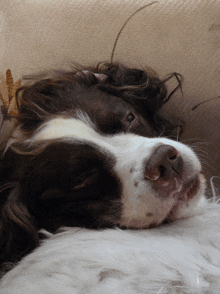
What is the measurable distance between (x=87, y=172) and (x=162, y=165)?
221mm

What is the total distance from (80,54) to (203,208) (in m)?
0.69

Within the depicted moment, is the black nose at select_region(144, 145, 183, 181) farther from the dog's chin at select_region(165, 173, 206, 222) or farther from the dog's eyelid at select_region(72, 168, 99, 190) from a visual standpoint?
the dog's eyelid at select_region(72, 168, 99, 190)

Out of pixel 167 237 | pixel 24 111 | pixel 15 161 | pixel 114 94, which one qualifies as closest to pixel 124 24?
pixel 114 94

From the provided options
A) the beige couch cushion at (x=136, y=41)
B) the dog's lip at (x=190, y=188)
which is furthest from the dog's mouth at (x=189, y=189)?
the beige couch cushion at (x=136, y=41)

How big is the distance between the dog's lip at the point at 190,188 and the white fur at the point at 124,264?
0.09 meters

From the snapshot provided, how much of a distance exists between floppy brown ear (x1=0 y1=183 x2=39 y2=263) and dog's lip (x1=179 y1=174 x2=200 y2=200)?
16.4 inches

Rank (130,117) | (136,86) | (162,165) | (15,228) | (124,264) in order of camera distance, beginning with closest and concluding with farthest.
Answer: (124,264)
(162,165)
(15,228)
(130,117)
(136,86)

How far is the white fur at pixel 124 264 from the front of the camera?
59cm

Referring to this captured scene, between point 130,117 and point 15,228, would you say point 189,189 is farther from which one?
point 15,228

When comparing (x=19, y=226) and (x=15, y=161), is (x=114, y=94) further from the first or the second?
(x=19, y=226)

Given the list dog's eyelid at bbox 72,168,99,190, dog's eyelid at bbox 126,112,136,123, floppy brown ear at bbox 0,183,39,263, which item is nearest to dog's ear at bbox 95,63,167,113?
dog's eyelid at bbox 126,112,136,123

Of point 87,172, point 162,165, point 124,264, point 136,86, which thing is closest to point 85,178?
point 87,172

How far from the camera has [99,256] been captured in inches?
27.2

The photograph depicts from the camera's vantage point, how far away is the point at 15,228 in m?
0.95
